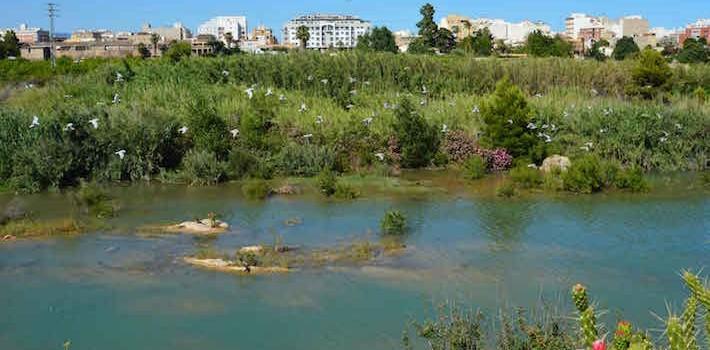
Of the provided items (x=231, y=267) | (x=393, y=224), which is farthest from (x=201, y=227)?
(x=393, y=224)

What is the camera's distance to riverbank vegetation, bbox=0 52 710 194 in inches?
585

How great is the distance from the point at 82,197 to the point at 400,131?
694cm

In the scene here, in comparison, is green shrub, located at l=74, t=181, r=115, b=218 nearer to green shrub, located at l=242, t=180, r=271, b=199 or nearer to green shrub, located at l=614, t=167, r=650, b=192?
green shrub, located at l=242, t=180, r=271, b=199

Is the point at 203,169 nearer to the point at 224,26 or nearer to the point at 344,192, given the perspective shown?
the point at 344,192

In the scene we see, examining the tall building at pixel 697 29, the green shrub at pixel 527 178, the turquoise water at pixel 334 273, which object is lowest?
the turquoise water at pixel 334 273

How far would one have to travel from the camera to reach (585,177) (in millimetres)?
13609

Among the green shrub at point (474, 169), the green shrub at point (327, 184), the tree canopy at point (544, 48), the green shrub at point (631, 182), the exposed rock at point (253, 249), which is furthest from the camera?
the tree canopy at point (544, 48)

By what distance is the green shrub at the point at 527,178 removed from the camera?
1405 centimetres

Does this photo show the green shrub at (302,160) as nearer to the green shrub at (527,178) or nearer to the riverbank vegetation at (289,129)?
the riverbank vegetation at (289,129)

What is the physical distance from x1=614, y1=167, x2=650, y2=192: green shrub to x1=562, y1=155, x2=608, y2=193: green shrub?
10.4 inches

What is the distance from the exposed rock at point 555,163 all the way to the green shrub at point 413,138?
2462 millimetres

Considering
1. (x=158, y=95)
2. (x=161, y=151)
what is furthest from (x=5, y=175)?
(x=158, y=95)

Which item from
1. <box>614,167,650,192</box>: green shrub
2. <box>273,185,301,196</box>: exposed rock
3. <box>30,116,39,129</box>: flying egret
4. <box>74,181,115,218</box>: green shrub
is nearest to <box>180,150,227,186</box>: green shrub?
<box>273,185,301,196</box>: exposed rock

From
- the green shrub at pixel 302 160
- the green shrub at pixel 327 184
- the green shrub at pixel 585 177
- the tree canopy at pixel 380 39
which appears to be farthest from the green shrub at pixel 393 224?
the tree canopy at pixel 380 39
